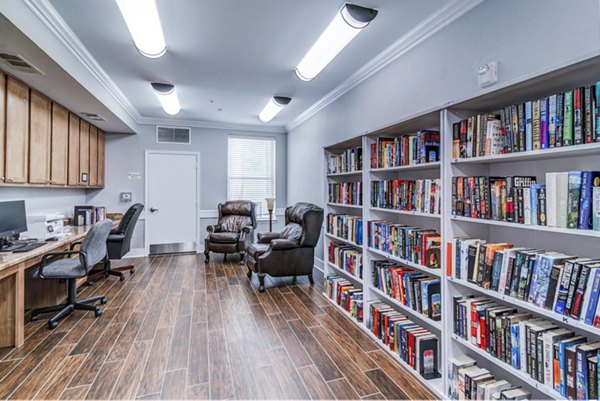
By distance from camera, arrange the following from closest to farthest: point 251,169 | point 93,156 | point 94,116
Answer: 1. point 94,116
2. point 93,156
3. point 251,169

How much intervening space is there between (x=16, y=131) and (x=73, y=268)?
142cm

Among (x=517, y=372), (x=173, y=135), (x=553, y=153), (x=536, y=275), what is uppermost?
(x=173, y=135)

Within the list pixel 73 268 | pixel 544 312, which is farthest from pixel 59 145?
pixel 544 312

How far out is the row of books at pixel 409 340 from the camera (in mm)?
2012

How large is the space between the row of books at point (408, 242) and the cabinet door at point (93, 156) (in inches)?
181

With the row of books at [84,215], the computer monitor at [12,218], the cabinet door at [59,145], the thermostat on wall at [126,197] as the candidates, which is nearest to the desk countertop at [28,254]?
the computer monitor at [12,218]

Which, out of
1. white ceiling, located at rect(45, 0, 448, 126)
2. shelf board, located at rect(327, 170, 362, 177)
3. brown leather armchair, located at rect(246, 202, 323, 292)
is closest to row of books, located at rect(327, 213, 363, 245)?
brown leather armchair, located at rect(246, 202, 323, 292)

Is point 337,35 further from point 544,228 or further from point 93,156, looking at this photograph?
point 93,156

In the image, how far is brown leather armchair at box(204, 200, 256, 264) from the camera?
502 centimetres

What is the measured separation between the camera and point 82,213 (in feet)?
15.0

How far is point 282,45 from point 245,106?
6.98 feet

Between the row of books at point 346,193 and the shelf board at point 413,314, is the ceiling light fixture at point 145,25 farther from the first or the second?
the shelf board at point 413,314

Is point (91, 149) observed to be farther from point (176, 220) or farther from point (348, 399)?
point (348, 399)

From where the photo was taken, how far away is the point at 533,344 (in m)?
1.39
